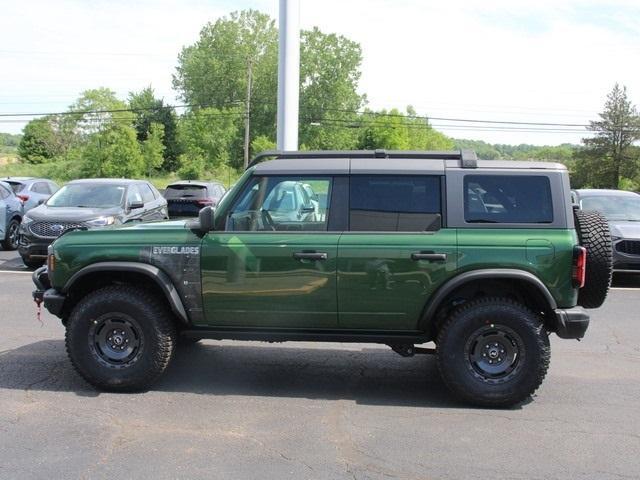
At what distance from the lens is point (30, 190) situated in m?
18.1

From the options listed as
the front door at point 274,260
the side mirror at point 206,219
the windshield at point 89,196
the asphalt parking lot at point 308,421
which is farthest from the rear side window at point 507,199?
the windshield at point 89,196

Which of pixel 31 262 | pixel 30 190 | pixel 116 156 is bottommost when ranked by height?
pixel 31 262

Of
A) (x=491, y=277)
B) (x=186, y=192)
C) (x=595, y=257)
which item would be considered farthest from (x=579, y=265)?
(x=186, y=192)

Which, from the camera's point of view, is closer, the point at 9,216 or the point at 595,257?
the point at 595,257

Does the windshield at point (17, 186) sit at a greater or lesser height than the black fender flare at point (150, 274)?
greater

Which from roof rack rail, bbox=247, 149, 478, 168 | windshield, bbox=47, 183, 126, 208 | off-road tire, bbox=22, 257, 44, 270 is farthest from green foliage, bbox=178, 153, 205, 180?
roof rack rail, bbox=247, 149, 478, 168

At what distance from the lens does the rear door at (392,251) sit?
5035mm

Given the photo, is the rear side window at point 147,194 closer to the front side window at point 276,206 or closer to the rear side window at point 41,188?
the rear side window at point 41,188

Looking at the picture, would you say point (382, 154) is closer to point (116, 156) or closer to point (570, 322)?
point (570, 322)

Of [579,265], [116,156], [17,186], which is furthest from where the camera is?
[116,156]

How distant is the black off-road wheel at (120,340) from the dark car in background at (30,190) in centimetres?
1227

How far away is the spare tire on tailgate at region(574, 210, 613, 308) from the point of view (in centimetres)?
515

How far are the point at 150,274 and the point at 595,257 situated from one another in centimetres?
346

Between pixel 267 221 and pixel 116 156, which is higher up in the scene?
pixel 116 156
